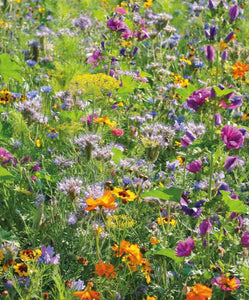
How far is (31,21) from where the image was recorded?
5.21 m

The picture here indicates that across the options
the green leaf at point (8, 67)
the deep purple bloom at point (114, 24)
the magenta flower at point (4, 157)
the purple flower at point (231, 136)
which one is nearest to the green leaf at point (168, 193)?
the purple flower at point (231, 136)

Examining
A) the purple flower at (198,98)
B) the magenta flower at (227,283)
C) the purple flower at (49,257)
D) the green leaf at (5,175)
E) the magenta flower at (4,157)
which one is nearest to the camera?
the magenta flower at (227,283)

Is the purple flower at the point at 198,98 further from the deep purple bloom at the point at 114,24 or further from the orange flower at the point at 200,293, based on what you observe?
the deep purple bloom at the point at 114,24

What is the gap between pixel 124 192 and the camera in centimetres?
166

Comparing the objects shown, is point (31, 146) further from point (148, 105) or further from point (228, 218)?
point (228, 218)

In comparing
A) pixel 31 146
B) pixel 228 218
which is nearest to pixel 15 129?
pixel 31 146

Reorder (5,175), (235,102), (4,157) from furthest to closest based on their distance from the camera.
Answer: (4,157) < (5,175) < (235,102)

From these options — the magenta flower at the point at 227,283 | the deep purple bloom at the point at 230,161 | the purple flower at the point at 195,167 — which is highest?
the deep purple bloom at the point at 230,161

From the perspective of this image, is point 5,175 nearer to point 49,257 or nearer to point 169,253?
point 49,257

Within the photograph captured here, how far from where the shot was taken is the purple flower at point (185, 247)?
1.43 metres

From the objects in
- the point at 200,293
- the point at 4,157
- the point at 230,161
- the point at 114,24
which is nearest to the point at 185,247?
the point at 200,293

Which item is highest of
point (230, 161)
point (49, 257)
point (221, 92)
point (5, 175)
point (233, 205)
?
point (221, 92)

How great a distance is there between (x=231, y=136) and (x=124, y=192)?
1.50 feet

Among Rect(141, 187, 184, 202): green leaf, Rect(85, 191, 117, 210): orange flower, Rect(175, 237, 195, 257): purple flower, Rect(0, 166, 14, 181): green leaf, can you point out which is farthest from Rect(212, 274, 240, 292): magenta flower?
Rect(0, 166, 14, 181): green leaf
